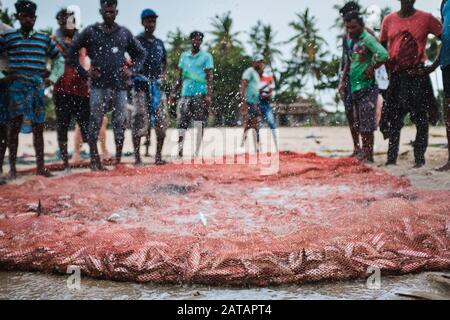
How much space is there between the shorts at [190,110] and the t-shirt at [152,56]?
2.29 ft

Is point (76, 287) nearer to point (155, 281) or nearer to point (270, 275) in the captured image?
point (155, 281)

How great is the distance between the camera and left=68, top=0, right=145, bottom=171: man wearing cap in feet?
19.7

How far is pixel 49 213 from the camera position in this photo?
3.74 metres

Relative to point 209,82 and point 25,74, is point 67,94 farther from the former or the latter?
point 209,82

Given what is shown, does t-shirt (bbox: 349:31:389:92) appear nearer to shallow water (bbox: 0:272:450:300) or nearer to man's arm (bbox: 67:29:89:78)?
man's arm (bbox: 67:29:89:78)

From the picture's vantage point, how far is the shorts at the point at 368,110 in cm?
639

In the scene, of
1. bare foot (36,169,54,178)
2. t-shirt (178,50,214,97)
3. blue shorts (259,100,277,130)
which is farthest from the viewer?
blue shorts (259,100,277,130)

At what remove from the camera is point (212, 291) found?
2.31 meters

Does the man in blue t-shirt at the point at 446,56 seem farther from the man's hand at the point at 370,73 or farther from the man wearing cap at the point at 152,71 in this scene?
the man wearing cap at the point at 152,71

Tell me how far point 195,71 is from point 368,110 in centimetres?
265

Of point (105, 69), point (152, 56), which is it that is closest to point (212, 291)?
point (105, 69)

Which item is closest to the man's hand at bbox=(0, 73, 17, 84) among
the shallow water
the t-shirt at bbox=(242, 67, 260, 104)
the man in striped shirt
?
the man in striped shirt

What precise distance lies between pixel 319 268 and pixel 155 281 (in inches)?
32.1

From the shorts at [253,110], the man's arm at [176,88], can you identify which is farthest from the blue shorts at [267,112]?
the man's arm at [176,88]
